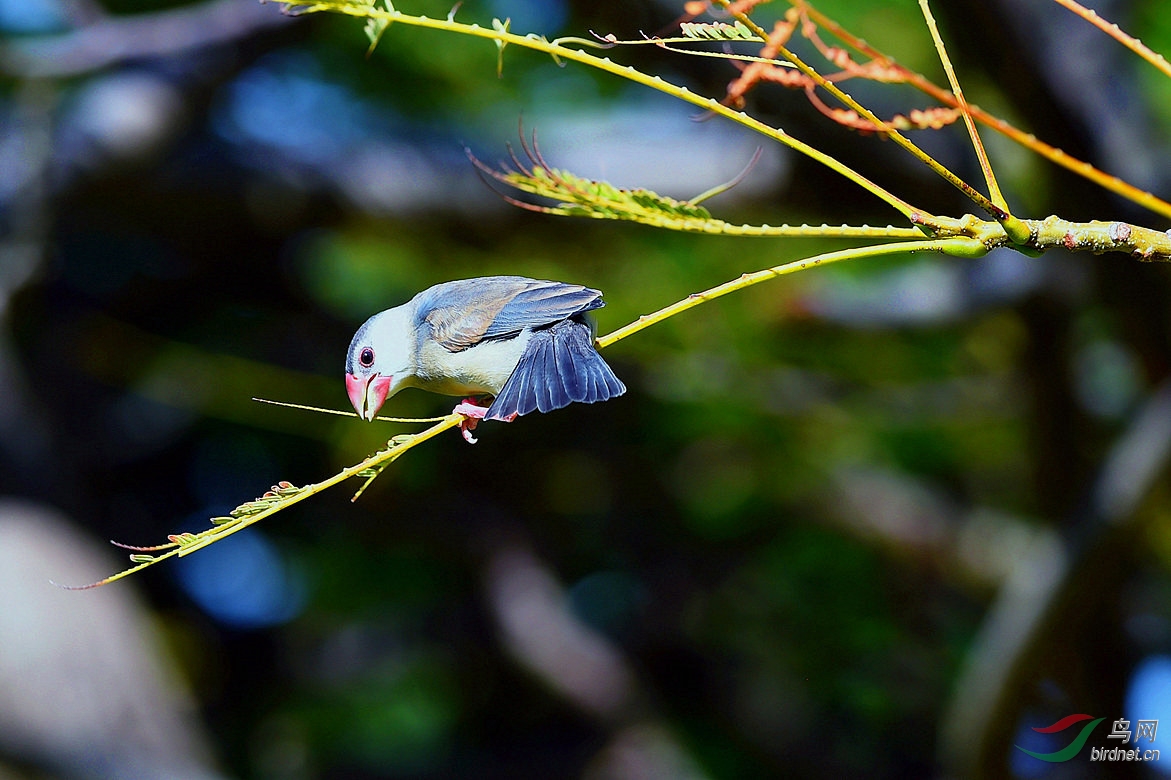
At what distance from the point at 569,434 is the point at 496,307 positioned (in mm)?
2744

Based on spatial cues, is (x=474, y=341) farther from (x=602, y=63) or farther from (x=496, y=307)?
(x=602, y=63)

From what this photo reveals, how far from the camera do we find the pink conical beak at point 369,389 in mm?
829

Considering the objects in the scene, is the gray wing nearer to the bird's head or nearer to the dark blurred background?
the bird's head

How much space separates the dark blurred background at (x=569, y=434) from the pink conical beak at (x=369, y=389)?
0.90m

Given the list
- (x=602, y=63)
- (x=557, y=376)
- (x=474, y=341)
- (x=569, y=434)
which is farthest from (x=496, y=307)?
(x=569, y=434)

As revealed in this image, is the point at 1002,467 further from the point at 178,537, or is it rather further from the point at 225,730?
the point at 178,537

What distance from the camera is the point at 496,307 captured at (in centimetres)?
84

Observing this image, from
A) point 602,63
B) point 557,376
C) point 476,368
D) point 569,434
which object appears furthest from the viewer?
point 569,434

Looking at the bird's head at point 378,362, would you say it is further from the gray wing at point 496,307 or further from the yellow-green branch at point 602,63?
the yellow-green branch at point 602,63

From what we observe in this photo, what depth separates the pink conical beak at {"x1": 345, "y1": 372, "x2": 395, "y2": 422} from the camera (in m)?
0.83

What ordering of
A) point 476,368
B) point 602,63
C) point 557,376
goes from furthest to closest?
point 476,368 → point 557,376 → point 602,63

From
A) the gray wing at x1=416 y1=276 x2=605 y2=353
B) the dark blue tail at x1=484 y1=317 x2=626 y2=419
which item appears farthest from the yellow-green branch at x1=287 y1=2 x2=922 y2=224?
the gray wing at x1=416 y1=276 x2=605 y2=353

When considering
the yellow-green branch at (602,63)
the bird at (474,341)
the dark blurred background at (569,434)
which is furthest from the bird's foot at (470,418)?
the dark blurred background at (569,434)

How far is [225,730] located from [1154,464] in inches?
144
